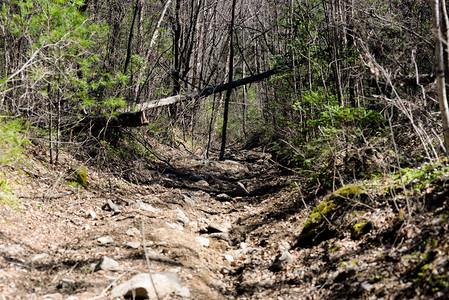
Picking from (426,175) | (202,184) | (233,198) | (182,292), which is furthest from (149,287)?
(202,184)

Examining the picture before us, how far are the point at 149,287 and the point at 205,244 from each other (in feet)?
7.03

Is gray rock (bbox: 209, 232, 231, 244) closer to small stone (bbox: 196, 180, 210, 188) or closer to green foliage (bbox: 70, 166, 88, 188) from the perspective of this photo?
green foliage (bbox: 70, 166, 88, 188)

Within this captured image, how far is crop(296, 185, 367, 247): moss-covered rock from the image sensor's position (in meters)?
4.68

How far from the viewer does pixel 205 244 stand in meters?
5.67

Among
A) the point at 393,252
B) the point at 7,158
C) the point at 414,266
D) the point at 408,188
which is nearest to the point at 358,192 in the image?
the point at 408,188

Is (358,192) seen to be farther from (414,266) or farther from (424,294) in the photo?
(424,294)

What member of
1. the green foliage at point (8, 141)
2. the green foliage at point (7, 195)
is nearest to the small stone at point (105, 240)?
the green foliage at point (7, 195)

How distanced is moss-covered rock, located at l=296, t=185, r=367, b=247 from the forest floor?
0.04m

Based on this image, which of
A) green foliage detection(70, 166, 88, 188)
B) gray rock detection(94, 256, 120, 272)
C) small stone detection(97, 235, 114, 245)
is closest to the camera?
gray rock detection(94, 256, 120, 272)

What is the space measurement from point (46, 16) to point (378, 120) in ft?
19.4

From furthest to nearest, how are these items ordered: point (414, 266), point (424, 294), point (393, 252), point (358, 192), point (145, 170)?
point (145, 170)
point (358, 192)
point (393, 252)
point (414, 266)
point (424, 294)

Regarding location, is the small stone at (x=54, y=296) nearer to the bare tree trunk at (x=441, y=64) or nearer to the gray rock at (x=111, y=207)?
the gray rock at (x=111, y=207)

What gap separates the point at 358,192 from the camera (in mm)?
4648

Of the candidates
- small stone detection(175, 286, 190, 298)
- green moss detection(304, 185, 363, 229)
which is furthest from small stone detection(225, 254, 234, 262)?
small stone detection(175, 286, 190, 298)
